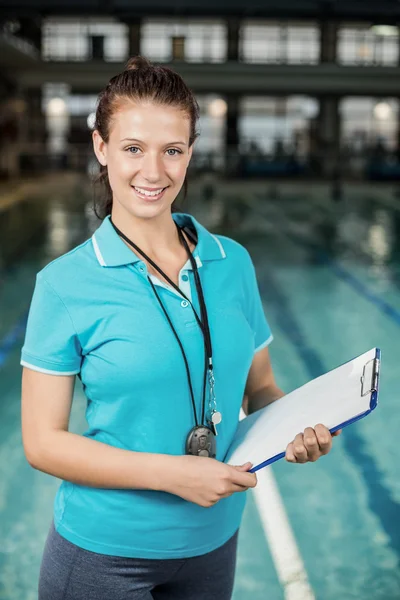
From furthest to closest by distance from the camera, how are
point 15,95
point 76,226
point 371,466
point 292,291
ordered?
point 15,95
point 76,226
point 292,291
point 371,466

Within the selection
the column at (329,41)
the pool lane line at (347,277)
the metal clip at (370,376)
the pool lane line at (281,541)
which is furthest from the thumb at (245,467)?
the column at (329,41)

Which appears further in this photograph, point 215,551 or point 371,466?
point 371,466

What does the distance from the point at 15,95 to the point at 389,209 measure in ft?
46.8

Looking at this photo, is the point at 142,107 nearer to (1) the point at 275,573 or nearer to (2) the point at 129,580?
(2) the point at 129,580

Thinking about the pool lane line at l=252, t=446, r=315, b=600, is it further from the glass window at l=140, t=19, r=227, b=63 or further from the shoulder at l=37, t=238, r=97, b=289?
the glass window at l=140, t=19, r=227, b=63

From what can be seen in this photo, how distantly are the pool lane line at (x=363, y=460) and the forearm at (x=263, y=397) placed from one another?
180 cm

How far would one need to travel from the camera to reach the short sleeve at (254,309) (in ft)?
5.35

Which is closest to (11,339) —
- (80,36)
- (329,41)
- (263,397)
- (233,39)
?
(263,397)

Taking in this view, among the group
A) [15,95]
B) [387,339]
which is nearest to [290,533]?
[387,339]

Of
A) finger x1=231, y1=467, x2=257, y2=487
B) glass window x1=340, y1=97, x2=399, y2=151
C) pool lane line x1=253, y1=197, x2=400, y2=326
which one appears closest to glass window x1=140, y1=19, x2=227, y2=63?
glass window x1=340, y1=97, x2=399, y2=151

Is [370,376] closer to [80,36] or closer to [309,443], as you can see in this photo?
[309,443]

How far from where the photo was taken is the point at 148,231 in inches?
59.7

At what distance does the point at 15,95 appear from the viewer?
2638cm

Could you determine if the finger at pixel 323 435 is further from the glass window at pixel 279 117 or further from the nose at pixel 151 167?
the glass window at pixel 279 117
